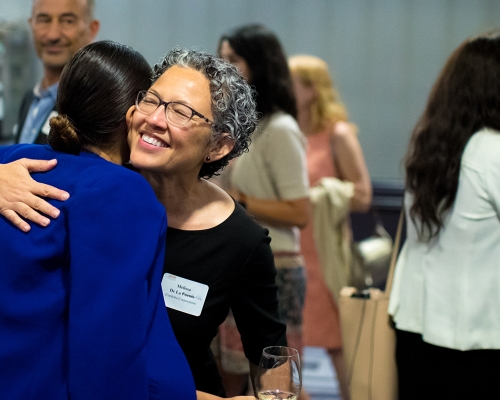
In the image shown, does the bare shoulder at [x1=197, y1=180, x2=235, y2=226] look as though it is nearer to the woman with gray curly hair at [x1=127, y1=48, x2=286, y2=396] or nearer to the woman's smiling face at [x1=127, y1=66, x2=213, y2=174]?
the woman with gray curly hair at [x1=127, y1=48, x2=286, y2=396]

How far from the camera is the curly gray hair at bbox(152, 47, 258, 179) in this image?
1.58 metres

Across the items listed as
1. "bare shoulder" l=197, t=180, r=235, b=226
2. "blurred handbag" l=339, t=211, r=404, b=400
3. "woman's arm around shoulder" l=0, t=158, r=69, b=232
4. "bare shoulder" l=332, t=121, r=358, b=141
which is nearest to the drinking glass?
"bare shoulder" l=197, t=180, r=235, b=226

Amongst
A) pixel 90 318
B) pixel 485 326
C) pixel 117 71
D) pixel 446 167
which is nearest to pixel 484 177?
pixel 446 167

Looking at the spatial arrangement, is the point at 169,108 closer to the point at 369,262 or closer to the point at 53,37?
the point at 53,37

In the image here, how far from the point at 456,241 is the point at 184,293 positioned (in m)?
0.93

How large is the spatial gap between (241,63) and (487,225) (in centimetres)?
140

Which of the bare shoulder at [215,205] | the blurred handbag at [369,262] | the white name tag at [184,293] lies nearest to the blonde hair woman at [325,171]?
the blurred handbag at [369,262]

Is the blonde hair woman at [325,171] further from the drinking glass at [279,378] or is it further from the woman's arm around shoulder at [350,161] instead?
the drinking glass at [279,378]

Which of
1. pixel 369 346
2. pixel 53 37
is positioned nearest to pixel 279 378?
pixel 369 346

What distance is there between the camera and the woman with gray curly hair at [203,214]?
4.96 feet

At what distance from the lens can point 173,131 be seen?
4.89ft

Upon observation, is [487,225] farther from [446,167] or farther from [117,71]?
[117,71]

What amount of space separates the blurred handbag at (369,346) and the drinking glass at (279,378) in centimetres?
86

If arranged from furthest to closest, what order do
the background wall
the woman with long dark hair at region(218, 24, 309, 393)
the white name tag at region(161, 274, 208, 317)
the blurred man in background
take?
the background wall → the woman with long dark hair at region(218, 24, 309, 393) → the blurred man in background → the white name tag at region(161, 274, 208, 317)
